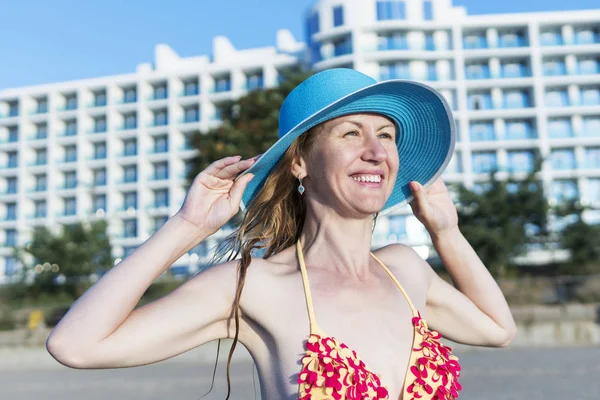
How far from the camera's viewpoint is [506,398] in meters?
7.12

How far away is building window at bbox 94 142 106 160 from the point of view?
56.0 metres

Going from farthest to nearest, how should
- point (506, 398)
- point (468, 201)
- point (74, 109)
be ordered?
point (74, 109)
point (468, 201)
point (506, 398)

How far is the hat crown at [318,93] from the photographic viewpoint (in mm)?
1686

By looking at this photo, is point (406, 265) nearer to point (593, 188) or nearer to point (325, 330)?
point (325, 330)

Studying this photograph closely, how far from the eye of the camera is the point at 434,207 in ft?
6.47

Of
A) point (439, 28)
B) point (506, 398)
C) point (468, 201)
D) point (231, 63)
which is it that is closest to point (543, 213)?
point (468, 201)

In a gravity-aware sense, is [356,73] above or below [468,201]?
below

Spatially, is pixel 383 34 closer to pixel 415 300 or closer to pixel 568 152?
pixel 568 152

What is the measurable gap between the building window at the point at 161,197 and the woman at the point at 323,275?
169ft

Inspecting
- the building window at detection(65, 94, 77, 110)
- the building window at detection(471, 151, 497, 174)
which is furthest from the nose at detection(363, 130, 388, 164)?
the building window at detection(65, 94, 77, 110)

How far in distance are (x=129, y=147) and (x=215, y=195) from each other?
5632 centimetres

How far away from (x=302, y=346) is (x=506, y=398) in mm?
6330

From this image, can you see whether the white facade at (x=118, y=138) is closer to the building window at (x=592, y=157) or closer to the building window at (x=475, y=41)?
the building window at (x=475, y=41)

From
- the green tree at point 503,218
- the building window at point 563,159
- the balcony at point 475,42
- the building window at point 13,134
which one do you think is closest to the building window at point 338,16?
the balcony at point 475,42
